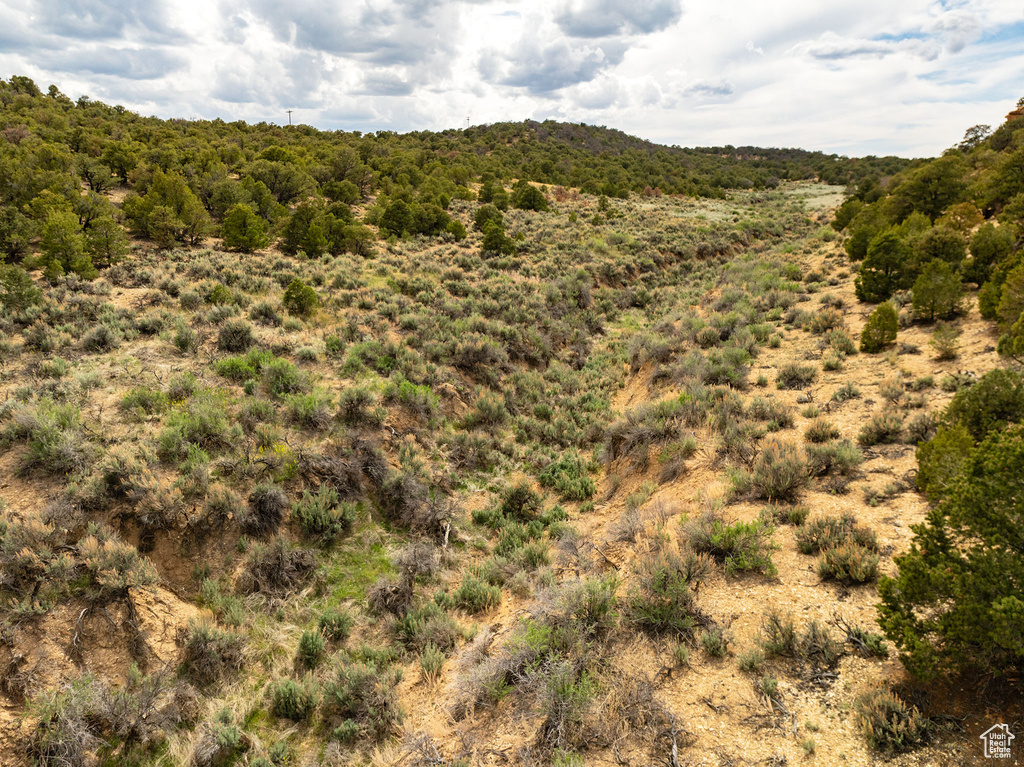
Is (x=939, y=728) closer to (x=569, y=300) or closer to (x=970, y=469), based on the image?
(x=970, y=469)

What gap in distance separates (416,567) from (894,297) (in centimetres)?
1770

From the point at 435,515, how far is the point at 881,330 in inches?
501

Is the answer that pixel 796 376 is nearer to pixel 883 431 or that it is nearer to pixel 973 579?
pixel 883 431

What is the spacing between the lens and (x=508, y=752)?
4770 mm

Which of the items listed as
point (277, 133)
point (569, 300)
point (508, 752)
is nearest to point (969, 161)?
point (569, 300)

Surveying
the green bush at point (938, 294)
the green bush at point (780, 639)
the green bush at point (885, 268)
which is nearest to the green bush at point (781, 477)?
the green bush at point (780, 639)

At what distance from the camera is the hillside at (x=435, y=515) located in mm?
4914

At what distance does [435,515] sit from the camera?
30.1 ft

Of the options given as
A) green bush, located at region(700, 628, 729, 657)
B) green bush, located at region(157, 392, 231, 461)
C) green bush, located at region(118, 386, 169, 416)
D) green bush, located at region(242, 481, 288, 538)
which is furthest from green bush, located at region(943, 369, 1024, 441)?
green bush, located at region(118, 386, 169, 416)
